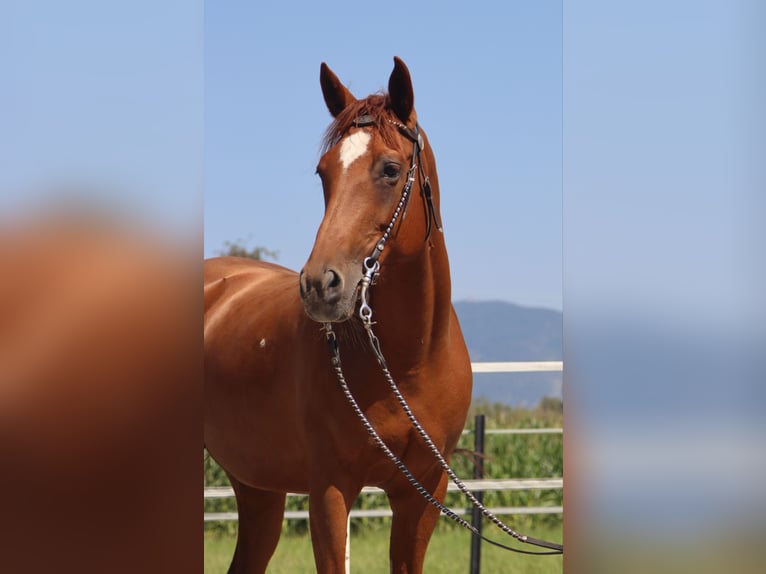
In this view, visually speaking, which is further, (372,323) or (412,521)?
(412,521)

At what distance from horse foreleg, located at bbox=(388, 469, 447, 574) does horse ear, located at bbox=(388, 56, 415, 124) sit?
1.25 meters

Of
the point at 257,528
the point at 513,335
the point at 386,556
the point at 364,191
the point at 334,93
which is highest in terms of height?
the point at 334,93

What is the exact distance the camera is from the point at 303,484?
3467mm

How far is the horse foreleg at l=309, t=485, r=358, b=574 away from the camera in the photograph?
2.89 m

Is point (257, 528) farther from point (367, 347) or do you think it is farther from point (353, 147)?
point (353, 147)

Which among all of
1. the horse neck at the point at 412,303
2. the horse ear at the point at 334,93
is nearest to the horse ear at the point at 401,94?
the horse ear at the point at 334,93

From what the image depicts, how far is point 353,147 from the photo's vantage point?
8.89ft

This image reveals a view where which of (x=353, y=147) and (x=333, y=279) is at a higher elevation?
(x=353, y=147)

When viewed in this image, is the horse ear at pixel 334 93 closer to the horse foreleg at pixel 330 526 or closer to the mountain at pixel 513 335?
the horse foreleg at pixel 330 526

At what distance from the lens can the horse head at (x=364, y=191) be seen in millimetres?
2523
